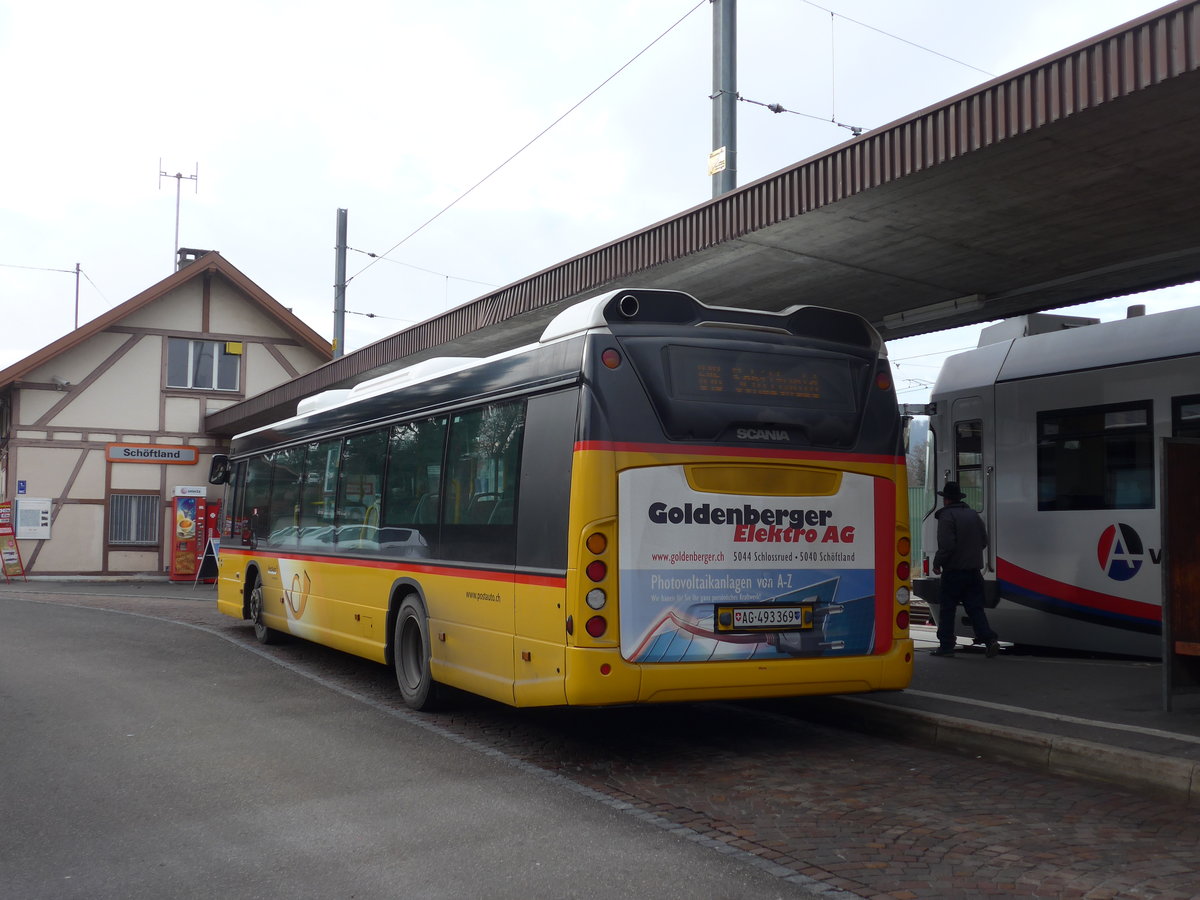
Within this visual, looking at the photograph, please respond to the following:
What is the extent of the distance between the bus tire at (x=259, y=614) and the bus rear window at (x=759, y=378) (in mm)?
8483

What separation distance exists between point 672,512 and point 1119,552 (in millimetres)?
5333

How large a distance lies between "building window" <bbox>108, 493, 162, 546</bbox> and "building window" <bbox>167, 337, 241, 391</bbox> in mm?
3217

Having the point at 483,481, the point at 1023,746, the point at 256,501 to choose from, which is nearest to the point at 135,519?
the point at 256,501

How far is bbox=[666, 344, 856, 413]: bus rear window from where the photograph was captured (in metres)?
7.25

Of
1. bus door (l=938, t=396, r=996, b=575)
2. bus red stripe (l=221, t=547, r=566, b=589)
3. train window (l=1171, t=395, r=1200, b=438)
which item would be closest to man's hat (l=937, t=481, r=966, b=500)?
bus door (l=938, t=396, r=996, b=575)

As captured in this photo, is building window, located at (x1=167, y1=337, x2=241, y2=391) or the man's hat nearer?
the man's hat

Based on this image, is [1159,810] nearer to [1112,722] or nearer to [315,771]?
[1112,722]

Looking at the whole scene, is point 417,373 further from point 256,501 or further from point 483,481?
point 256,501

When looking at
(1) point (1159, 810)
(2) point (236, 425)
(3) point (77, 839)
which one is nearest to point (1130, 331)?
(1) point (1159, 810)

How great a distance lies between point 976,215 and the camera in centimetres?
978

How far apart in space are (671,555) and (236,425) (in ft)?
81.8

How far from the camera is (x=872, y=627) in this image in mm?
7625

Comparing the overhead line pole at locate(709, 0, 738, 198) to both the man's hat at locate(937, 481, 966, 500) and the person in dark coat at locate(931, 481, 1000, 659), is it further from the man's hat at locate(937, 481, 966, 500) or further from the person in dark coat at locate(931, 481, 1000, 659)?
the person in dark coat at locate(931, 481, 1000, 659)

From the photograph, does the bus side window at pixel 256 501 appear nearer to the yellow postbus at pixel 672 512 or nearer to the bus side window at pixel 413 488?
the bus side window at pixel 413 488
